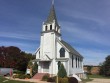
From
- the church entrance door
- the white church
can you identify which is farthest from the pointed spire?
the church entrance door

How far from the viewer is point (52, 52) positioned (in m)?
41.5

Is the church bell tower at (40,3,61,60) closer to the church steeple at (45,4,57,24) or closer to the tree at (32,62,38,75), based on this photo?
the church steeple at (45,4,57,24)

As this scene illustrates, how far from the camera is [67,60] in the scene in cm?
4031

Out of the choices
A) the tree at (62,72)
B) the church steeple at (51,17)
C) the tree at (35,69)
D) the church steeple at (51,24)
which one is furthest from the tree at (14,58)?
the tree at (62,72)

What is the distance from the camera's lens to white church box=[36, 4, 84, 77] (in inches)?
1618

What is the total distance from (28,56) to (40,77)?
23.4 m

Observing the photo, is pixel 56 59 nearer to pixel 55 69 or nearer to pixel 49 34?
pixel 55 69

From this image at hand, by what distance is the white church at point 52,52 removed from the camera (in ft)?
135

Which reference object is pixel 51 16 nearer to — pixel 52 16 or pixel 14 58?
pixel 52 16

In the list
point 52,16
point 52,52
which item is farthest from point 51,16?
point 52,52

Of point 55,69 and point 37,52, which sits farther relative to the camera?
point 37,52

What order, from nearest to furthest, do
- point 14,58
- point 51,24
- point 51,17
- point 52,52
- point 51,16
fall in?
point 52,52 < point 51,24 < point 51,17 < point 51,16 < point 14,58

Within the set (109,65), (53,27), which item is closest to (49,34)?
(53,27)

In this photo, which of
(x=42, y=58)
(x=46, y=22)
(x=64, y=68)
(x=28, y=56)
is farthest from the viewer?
(x=28, y=56)
